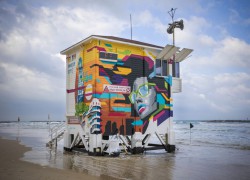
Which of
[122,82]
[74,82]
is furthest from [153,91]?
[74,82]

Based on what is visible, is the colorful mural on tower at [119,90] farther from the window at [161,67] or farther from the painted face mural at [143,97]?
the window at [161,67]

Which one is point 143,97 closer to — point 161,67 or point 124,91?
point 124,91

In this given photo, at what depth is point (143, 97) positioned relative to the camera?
18.5 m

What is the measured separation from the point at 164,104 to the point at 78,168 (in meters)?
9.17

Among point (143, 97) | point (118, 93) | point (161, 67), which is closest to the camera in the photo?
point (118, 93)

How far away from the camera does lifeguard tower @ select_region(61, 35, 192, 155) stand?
16.6 meters

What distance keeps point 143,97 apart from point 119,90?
1.90m

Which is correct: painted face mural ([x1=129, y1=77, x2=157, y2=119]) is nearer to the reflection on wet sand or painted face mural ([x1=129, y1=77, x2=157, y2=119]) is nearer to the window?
the window

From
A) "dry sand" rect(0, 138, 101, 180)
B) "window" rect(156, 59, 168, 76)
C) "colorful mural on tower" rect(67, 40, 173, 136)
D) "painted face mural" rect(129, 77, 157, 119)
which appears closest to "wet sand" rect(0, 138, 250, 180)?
"dry sand" rect(0, 138, 101, 180)

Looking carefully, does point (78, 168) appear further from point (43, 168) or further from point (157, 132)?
point (157, 132)

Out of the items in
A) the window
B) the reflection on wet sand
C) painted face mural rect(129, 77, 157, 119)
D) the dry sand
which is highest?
the window

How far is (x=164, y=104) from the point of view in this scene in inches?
766

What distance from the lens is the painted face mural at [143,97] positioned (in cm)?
1819

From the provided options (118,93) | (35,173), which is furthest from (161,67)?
(35,173)
